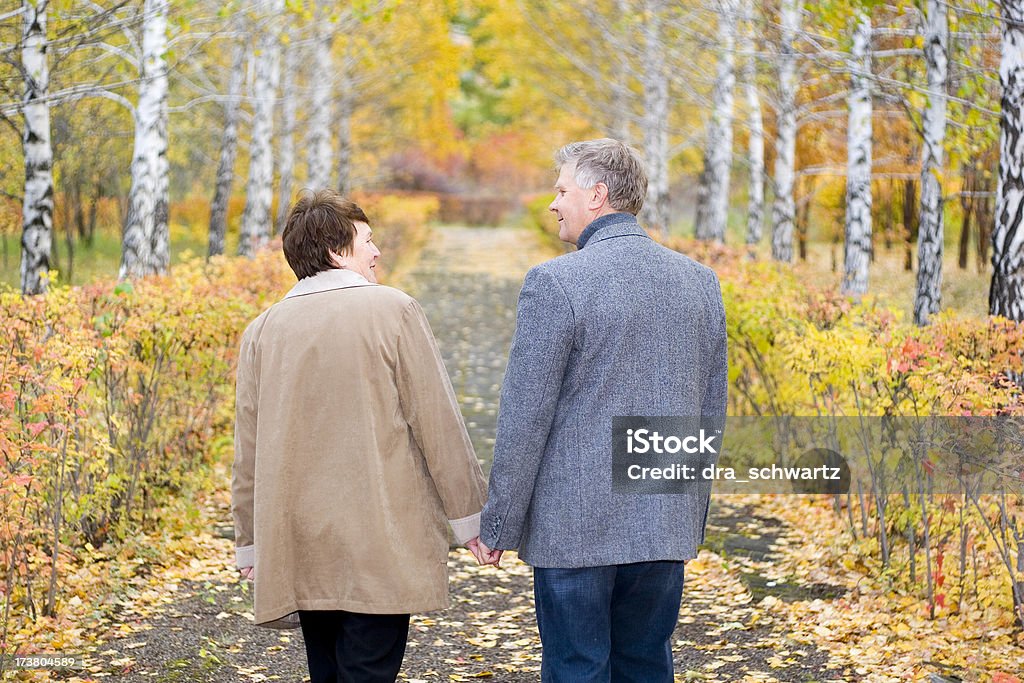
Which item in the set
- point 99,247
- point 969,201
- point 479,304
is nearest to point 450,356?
point 479,304

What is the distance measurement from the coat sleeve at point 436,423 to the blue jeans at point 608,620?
321mm

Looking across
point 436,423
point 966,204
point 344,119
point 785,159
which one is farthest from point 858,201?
point 344,119

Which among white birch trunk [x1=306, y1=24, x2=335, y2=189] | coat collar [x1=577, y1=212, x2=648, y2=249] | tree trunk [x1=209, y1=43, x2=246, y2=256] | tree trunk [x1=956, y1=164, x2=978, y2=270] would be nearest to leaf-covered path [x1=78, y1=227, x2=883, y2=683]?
coat collar [x1=577, y1=212, x2=648, y2=249]

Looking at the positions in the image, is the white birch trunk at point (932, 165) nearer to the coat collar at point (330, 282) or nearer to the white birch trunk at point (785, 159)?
the white birch trunk at point (785, 159)

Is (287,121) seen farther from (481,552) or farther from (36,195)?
(481,552)

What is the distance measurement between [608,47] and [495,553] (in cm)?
2188

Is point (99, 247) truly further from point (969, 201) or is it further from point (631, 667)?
point (631, 667)

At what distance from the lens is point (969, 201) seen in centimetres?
1964

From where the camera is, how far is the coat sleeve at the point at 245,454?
3.19 metres

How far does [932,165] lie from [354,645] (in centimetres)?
610

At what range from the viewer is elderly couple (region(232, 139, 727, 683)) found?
2.79 meters

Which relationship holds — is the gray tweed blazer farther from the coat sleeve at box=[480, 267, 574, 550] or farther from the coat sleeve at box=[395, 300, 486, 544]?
the coat sleeve at box=[395, 300, 486, 544]

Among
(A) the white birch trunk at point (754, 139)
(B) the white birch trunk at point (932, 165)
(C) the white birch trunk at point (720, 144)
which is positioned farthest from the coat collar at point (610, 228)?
(C) the white birch trunk at point (720, 144)

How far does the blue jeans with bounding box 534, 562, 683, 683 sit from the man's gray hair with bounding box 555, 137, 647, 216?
951mm
